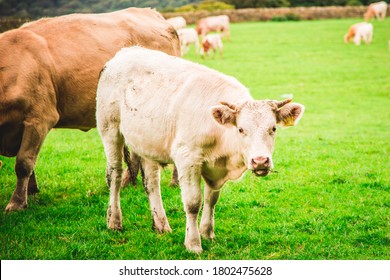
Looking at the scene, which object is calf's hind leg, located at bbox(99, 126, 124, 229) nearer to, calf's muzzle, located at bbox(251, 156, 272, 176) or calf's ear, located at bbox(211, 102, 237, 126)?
calf's ear, located at bbox(211, 102, 237, 126)

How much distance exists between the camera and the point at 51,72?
25.7ft

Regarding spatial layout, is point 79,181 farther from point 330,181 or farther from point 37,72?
point 330,181

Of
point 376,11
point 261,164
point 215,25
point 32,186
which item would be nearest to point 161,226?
point 261,164

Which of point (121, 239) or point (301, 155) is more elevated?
point (121, 239)

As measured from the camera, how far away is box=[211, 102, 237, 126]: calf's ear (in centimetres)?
533

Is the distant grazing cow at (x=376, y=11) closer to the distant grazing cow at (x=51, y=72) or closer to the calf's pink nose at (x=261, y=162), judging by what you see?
the distant grazing cow at (x=51, y=72)

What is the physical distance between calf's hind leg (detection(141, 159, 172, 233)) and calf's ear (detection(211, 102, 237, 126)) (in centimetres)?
152

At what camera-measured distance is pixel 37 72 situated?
25.0 feet

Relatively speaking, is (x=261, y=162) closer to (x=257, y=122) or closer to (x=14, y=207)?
(x=257, y=122)

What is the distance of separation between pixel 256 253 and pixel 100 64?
13.1ft

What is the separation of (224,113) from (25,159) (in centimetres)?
334

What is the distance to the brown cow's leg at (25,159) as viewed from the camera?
290 inches

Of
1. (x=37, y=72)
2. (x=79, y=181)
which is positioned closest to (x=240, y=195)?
(x=79, y=181)
